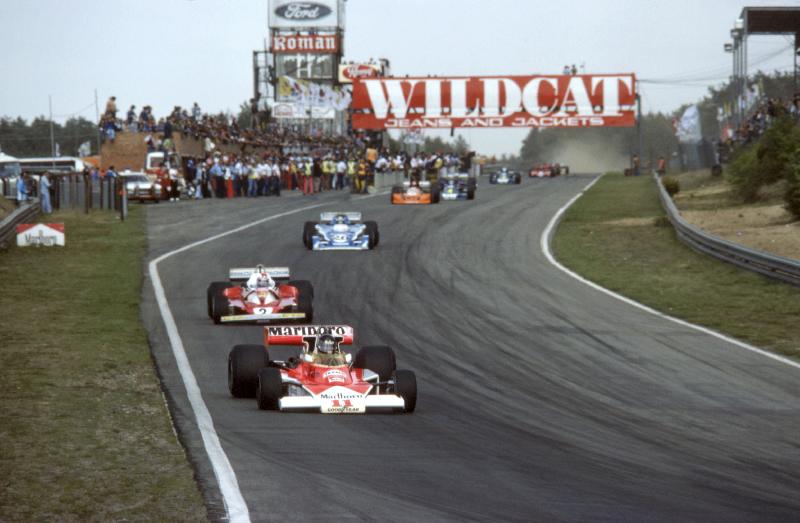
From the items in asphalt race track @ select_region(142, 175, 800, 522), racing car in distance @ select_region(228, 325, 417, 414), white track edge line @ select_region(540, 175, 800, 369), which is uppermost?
racing car in distance @ select_region(228, 325, 417, 414)

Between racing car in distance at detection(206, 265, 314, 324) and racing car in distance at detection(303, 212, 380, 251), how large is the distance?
1057 centimetres

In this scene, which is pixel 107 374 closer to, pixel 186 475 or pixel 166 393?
pixel 166 393

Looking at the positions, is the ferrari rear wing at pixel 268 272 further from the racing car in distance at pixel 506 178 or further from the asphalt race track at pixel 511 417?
the racing car in distance at pixel 506 178

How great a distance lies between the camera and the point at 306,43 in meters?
105

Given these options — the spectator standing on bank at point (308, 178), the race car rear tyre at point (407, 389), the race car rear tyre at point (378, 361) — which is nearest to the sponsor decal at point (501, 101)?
the spectator standing on bank at point (308, 178)

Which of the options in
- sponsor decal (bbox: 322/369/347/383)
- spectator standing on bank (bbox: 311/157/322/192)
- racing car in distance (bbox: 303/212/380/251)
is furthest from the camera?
spectator standing on bank (bbox: 311/157/322/192)

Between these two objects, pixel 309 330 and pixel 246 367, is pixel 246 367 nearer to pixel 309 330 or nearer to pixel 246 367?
pixel 246 367

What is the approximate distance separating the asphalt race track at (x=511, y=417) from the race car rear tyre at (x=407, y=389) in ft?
0.66

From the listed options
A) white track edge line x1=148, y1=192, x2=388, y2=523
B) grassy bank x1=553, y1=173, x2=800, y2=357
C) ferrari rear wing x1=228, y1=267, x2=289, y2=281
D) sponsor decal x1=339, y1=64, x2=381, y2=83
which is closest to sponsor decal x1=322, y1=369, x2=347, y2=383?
white track edge line x1=148, y1=192, x2=388, y2=523

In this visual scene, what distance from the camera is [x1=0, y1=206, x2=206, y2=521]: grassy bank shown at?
880 cm

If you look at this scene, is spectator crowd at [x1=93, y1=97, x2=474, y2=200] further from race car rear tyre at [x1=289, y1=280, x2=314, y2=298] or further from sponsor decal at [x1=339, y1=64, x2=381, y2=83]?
sponsor decal at [x1=339, y1=64, x2=381, y2=83]

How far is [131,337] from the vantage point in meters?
18.3

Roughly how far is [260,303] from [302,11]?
299ft

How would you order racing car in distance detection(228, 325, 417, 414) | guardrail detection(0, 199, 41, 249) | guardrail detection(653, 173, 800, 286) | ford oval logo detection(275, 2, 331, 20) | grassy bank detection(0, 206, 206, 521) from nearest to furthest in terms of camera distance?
grassy bank detection(0, 206, 206, 521) < racing car in distance detection(228, 325, 417, 414) < guardrail detection(653, 173, 800, 286) < guardrail detection(0, 199, 41, 249) < ford oval logo detection(275, 2, 331, 20)
